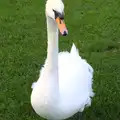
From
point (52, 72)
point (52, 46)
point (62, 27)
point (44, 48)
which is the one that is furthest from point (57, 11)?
point (44, 48)

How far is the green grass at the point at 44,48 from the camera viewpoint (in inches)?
174

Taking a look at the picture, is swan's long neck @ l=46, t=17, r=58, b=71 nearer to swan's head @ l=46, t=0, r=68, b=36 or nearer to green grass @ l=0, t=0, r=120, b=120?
swan's head @ l=46, t=0, r=68, b=36

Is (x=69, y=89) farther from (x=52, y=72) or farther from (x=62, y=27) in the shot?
(x=62, y=27)

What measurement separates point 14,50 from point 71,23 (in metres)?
1.17

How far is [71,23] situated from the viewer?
631 cm

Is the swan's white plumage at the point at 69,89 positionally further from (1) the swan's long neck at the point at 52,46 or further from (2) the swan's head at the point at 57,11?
(2) the swan's head at the point at 57,11

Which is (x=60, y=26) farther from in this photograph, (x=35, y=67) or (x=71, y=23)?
(x=71, y=23)

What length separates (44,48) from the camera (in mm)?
5645

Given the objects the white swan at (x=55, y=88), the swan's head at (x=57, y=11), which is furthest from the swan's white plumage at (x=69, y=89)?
the swan's head at (x=57, y=11)

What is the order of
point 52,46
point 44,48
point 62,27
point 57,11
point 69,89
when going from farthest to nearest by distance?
1. point 44,48
2. point 69,89
3. point 52,46
4. point 57,11
5. point 62,27

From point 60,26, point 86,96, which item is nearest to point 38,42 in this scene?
point 86,96

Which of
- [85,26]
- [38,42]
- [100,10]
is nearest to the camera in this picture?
[38,42]

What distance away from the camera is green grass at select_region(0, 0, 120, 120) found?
4422 mm

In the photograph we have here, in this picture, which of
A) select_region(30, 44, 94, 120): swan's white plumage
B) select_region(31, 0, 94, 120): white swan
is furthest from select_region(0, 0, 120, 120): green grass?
select_region(31, 0, 94, 120): white swan
